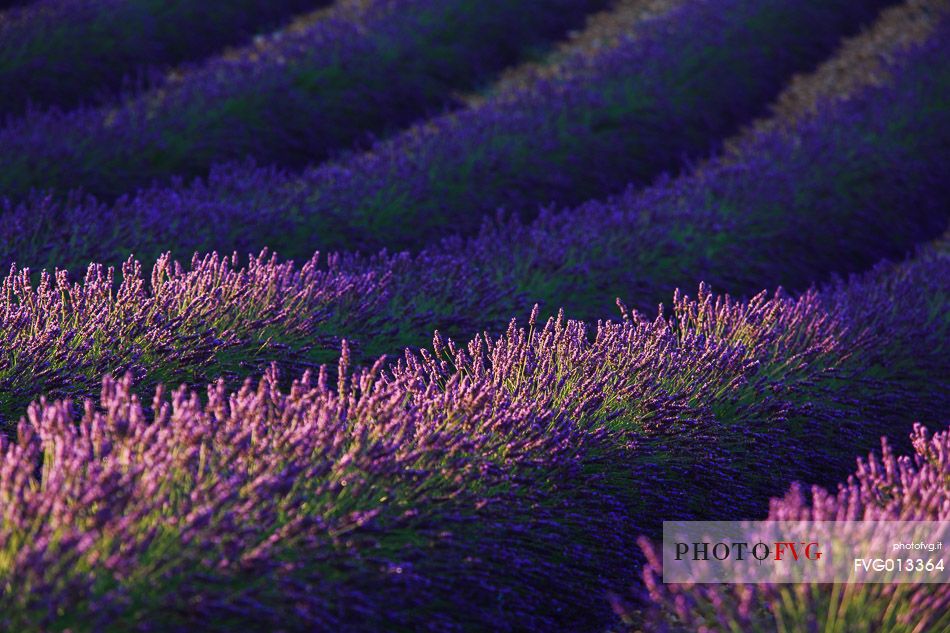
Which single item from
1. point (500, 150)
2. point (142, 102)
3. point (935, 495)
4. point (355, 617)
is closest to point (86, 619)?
point (355, 617)

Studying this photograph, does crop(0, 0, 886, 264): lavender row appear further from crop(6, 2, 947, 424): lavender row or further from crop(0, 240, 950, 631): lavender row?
Result: crop(0, 240, 950, 631): lavender row

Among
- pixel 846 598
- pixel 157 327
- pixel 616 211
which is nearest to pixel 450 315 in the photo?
pixel 157 327

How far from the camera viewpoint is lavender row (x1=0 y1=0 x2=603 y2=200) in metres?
6.05

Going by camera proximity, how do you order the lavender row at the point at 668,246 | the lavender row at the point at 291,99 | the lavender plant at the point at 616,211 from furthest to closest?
the lavender row at the point at 291,99 < the lavender plant at the point at 616,211 < the lavender row at the point at 668,246

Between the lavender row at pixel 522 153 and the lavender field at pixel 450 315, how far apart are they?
3cm

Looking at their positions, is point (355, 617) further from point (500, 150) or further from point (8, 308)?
point (500, 150)

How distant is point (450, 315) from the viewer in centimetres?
441

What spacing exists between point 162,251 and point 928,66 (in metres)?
6.77

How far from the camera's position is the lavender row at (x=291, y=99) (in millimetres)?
6051

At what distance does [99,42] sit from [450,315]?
503 cm

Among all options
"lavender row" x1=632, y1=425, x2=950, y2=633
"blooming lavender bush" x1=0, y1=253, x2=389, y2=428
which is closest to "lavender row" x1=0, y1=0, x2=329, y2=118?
"blooming lavender bush" x1=0, y1=253, x2=389, y2=428

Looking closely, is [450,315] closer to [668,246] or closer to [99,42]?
[668,246]

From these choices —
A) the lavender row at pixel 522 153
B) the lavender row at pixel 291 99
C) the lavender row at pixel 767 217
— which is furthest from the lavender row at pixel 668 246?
the lavender row at pixel 291 99

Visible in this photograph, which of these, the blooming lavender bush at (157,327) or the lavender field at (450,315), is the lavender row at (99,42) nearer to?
the lavender field at (450,315)
